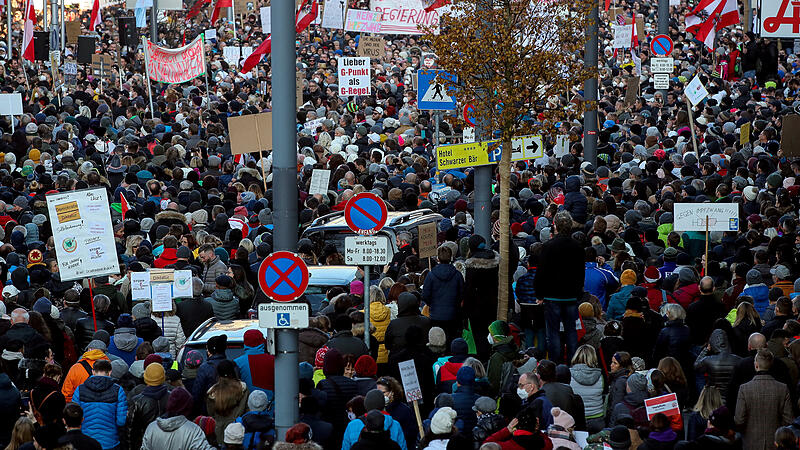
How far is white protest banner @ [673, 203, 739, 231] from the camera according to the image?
15.4 metres

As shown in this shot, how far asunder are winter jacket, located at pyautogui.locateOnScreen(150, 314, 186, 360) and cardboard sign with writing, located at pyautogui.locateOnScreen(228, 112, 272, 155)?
793cm

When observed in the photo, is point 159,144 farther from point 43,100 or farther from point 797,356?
point 797,356

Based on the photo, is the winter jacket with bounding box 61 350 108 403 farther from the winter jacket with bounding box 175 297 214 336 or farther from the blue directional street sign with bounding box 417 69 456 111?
the blue directional street sign with bounding box 417 69 456 111

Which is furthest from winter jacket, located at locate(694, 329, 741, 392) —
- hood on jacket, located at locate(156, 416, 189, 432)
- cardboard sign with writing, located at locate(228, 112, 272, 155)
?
cardboard sign with writing, located at locate(228, 112, 272, 155)

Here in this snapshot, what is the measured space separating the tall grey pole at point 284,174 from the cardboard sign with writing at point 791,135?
10.9 m

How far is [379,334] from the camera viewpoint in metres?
12.6

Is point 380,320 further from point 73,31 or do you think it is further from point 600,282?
point 73,31

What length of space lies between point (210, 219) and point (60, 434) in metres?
11.1

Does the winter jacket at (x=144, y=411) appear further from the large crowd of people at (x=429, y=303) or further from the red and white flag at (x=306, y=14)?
the red and white flag at (x=306, y=14)

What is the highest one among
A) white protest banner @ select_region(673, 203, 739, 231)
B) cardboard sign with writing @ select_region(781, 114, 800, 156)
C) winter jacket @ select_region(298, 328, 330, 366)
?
cardboard sign with writing @ select_region(781, 114, 800, 156)

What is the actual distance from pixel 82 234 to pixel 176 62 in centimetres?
1577

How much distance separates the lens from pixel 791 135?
18.8m

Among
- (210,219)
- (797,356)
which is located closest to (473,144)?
(797,356)

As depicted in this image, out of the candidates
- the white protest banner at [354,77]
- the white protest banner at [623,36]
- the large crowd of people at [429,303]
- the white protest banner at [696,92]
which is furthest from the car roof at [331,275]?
the white protest banner at [623,36]
